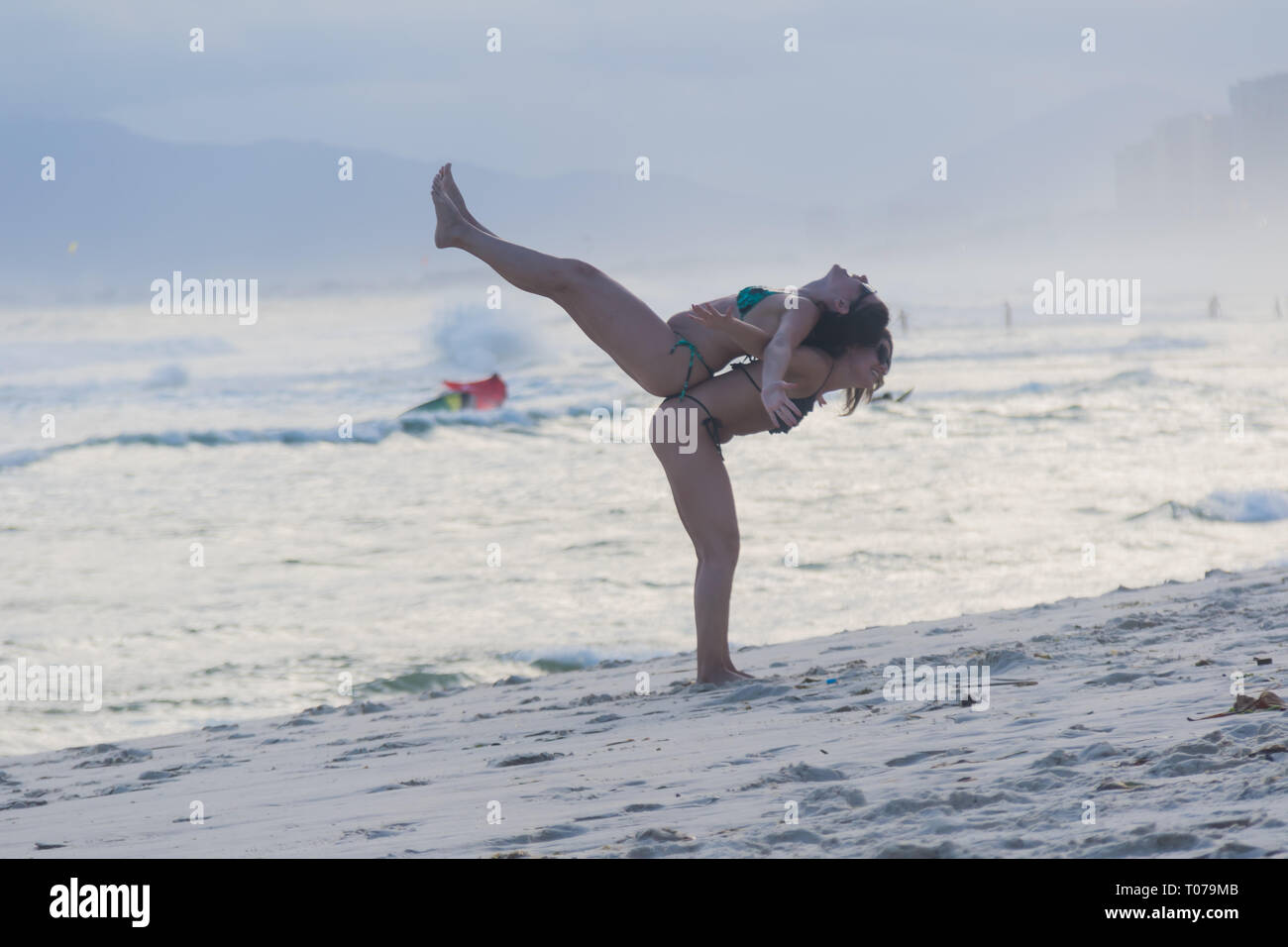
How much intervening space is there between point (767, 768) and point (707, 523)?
1.67 m

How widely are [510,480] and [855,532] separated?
19.4 feet

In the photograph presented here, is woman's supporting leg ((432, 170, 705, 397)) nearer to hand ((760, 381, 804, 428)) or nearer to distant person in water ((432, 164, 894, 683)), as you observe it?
distant person in water ((432, 164, 894, 683))

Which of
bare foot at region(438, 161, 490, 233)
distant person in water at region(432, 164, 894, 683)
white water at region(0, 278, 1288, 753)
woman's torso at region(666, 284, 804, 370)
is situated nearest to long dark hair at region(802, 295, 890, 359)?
distant person in water at region(432, 164, 894, 683)

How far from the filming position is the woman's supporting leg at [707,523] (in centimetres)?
498

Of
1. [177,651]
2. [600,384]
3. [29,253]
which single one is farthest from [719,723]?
[29,253]

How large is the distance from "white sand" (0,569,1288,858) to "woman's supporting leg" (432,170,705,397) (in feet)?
4.17

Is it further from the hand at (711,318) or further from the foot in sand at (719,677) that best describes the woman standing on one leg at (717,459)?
the hand at (711,318)

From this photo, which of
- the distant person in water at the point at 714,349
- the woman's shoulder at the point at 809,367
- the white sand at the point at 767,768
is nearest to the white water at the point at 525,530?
the white sand at the point at 767,768

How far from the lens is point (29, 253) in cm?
14488

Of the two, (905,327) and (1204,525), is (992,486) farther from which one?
(905,327)

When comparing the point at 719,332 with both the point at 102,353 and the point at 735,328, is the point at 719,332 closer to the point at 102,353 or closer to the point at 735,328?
the point at 735,328

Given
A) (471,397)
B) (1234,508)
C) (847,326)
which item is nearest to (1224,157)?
(471,397)

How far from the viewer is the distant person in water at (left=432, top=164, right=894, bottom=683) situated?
15.4ft

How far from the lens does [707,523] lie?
198 inches
